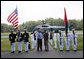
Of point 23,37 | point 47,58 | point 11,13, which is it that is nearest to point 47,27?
point 23,37

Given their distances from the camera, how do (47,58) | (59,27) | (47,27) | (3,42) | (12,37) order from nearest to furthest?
1. (47,58)
2. (12,37)
3. (47,27)
4. (59,27)
5. (3,42)

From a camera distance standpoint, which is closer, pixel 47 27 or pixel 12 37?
pixel 12 37

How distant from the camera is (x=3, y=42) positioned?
51.2 feet

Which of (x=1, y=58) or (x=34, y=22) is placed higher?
(x=34, y=22)

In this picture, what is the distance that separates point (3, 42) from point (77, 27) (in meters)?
6.43

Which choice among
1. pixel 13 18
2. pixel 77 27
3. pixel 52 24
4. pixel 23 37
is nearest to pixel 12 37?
pixel 23 37

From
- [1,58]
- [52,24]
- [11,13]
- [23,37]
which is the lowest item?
[1,58]

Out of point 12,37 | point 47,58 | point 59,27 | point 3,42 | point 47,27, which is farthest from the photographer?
point 3,42

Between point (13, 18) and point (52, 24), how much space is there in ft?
9.90

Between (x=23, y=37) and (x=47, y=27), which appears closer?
(x=23, y=37)

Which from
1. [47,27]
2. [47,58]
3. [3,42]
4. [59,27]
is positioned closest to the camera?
[47,58]

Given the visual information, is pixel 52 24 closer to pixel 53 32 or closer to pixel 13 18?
pixel 53 32

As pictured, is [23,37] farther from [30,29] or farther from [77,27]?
[77,27]

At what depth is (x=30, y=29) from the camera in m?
14.0
